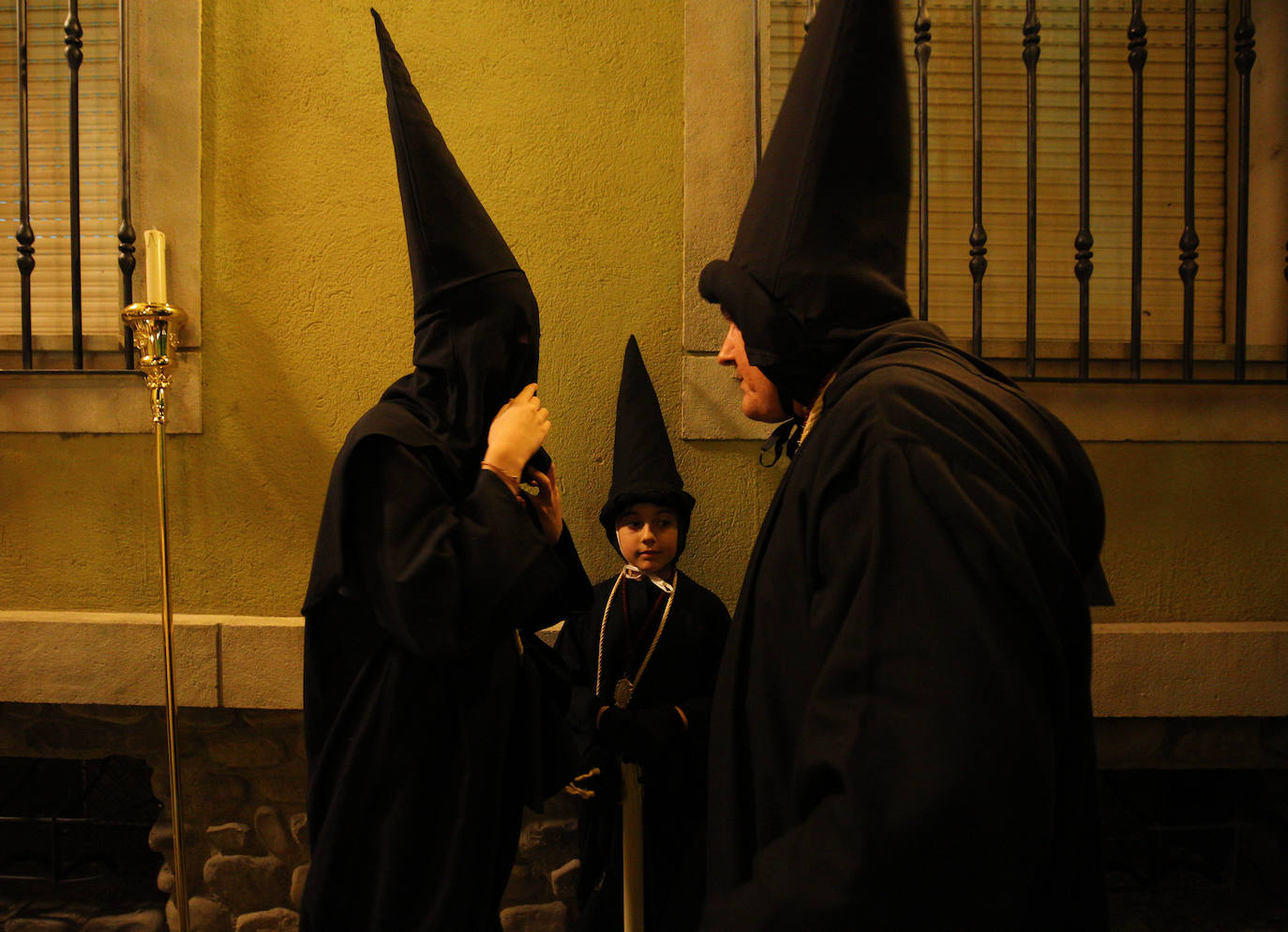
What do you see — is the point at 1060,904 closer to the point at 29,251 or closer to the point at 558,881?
the point at 558,881

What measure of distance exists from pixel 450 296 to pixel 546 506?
0.49 metres

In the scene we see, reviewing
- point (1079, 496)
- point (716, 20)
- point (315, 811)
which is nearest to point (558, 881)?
point (315, 811)

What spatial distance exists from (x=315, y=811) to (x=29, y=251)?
222cm

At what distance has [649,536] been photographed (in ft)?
7.61

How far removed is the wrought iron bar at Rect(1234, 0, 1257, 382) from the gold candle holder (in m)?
3.22

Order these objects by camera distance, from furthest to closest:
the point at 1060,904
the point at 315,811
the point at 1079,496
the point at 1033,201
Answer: the point at 1033,201
the point at 315,811
the point at 1079,496
the point at 1060,904

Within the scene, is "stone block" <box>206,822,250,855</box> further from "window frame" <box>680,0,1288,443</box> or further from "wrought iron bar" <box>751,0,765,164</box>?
"wrought iron bar" <box>751,0,765,164</box>

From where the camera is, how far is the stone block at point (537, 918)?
264 cm

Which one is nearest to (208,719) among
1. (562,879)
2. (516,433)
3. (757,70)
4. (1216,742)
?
(562,879)

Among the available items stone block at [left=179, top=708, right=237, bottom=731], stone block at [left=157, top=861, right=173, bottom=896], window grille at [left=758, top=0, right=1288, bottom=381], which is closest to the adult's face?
window grille at [left=758, top=0, right=1288, bottom=381]

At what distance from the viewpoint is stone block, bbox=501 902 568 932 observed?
8.67 ft

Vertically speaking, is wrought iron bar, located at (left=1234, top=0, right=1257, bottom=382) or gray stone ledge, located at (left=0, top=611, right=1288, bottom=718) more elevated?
wrought iron bar, located at (left=1234, top=0, right=1257, bottom=382)

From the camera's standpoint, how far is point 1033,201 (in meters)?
2.65

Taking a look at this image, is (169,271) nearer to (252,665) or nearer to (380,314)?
(380,314)
